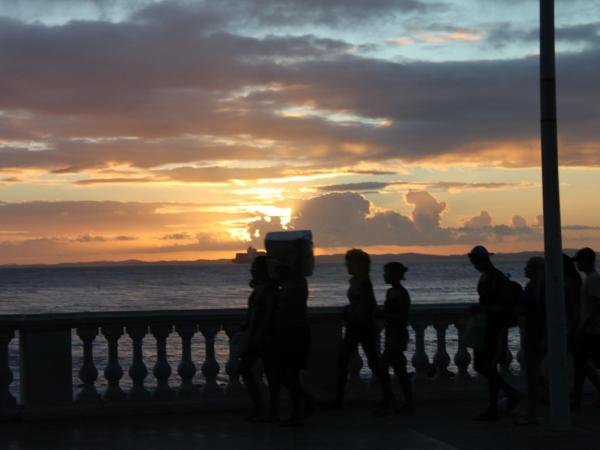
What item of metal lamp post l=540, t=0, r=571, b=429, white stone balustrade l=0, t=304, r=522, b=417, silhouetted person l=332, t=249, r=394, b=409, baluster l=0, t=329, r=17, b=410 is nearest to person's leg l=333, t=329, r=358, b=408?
silhouetted person l=332, t=249, r=394, b=409

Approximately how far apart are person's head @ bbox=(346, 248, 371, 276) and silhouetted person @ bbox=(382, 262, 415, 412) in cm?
22

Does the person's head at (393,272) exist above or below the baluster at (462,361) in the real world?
above

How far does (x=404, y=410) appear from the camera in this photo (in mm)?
10297

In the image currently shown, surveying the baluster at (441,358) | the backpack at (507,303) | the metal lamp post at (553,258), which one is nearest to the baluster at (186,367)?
the baluster at (441,358)

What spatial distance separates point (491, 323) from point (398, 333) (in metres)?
1.10

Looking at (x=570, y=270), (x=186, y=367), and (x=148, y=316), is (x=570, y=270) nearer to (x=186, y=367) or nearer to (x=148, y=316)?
(x=186, y=367)

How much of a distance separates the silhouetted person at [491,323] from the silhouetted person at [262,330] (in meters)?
2.10

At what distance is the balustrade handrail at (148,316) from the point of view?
9.97 m

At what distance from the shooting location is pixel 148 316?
10.3 meters

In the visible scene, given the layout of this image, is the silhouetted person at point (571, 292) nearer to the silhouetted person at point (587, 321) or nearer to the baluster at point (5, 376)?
the silhouetted person at point (587, 321)

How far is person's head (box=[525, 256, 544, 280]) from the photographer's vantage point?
9.73 m

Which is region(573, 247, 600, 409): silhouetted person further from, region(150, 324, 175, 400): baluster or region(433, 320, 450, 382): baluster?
region(150, 324, 175, 400): baluster

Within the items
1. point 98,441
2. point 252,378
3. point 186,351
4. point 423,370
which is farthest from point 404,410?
point 98,441

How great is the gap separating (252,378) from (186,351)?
3.04 ft
